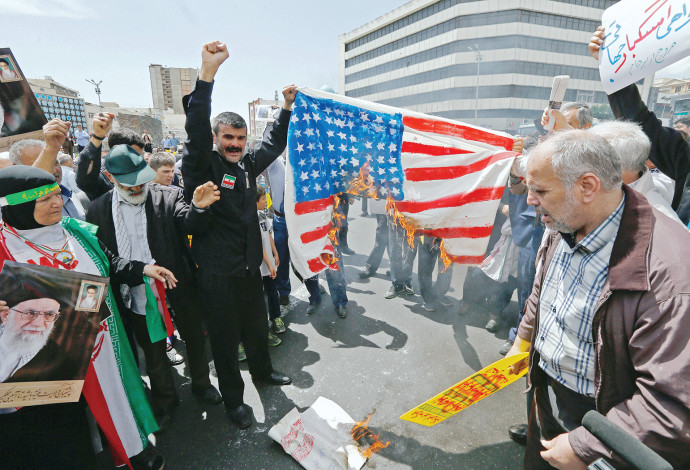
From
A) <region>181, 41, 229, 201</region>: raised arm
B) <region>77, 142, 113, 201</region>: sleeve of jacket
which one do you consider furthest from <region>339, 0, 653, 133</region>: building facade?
<region>77, 142, 113, 201</region>: sleeve of jacket

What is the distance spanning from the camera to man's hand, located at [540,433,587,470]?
1208mm

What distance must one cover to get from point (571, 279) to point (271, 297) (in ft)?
10.7

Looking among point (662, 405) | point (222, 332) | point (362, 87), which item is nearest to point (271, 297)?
point (222, 332)

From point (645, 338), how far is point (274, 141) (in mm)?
2655

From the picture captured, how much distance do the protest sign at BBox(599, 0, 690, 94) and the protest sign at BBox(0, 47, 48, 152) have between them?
14.4 ft

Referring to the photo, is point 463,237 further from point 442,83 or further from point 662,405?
point 442,83

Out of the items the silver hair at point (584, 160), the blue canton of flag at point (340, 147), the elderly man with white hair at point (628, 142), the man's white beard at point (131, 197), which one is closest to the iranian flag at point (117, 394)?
the man's white beard at point (131, 197)

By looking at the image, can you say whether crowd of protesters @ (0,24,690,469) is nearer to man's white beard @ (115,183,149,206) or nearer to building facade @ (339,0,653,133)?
man's white beard @ (115,183,149,206)

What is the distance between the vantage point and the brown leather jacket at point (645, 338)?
1.06m

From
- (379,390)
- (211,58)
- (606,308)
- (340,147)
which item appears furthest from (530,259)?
(211,58)

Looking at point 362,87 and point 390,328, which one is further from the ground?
point 362,87

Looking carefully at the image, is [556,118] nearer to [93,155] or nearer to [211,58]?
[211,58]

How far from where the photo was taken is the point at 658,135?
7.80 ft

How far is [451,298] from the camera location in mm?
5020
